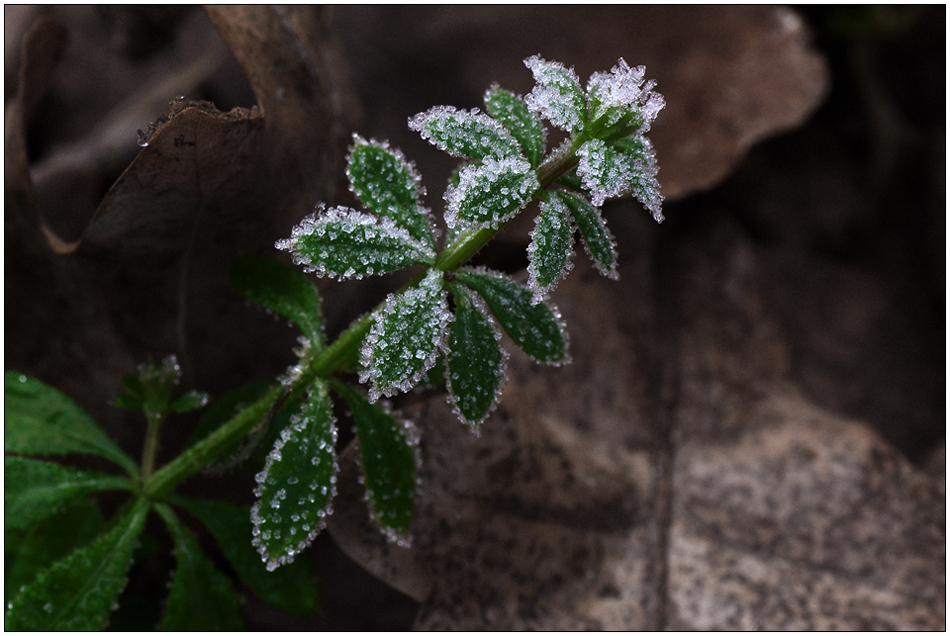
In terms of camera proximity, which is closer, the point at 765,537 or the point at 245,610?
the point at 245,610

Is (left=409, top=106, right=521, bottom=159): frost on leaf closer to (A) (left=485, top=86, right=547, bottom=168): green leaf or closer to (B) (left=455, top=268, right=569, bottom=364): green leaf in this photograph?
(A) (left=485, top=86, right=547, bottom=168): green leaf

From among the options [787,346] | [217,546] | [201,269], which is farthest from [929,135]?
[217,546]

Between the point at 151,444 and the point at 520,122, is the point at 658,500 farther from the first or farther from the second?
the point at 151,444

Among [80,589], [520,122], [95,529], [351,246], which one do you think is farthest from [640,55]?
[80,589]

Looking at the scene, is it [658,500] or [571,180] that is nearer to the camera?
[571,180]

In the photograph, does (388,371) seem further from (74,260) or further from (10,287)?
(10,287)
